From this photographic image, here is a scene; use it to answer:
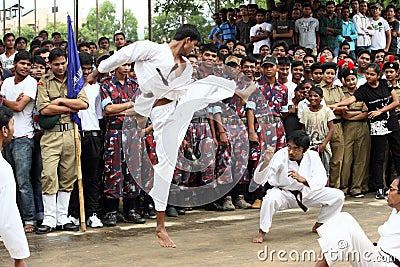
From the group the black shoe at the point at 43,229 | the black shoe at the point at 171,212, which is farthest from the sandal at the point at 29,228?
the black shoe at the point at 171,212

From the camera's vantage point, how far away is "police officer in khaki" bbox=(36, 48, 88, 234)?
23.3 ft

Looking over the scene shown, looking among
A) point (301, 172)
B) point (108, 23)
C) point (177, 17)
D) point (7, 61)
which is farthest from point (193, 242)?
point (108, 23)

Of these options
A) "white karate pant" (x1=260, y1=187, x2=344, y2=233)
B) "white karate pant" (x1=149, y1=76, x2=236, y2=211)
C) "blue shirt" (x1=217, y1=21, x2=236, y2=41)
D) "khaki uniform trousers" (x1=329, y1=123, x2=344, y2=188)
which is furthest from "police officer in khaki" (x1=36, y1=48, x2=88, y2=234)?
"blue shirt" (x1=217, y1=21, x2=236, y2=41)

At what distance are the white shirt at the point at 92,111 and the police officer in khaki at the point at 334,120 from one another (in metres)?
3.17

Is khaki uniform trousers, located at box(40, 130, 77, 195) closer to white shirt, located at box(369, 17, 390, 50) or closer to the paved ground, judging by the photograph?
the paved ground

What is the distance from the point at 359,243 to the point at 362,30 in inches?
353

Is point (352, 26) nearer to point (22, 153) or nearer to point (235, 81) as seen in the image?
point (235, 81)

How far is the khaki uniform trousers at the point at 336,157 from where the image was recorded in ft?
30.4

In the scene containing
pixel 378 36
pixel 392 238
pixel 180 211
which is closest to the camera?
pixel 392 238

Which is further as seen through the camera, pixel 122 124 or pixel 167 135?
pixel 122 124

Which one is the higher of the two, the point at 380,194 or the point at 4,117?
the point at 4,117

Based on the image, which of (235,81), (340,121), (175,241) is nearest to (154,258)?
(175,241)

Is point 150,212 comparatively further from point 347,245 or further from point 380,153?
point 347,245

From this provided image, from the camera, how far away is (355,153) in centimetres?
955
